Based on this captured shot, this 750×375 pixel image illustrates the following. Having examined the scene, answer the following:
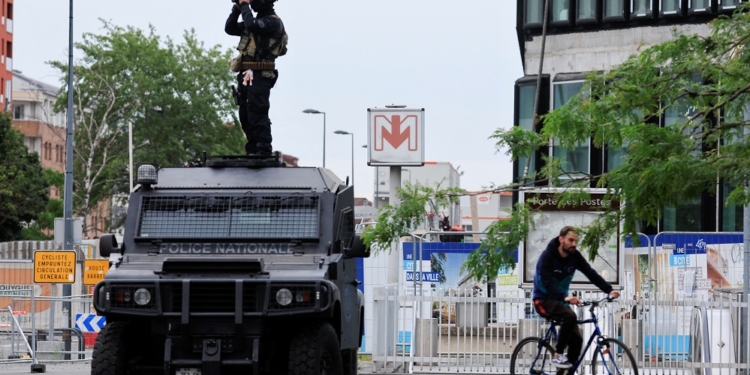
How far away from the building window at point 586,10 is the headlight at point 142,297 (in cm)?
2999

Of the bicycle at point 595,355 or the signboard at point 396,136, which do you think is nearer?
the bicycle at point 595,355

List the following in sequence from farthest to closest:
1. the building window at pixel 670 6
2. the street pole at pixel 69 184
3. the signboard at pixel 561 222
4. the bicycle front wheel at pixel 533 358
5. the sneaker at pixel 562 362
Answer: the building window at pixel 670 6 → the street pole at pixel 69 184 → the signboard at pixel 561 222 → the bicycle front wheel at pixel 533 358 → the sneaker at pixel 562 362

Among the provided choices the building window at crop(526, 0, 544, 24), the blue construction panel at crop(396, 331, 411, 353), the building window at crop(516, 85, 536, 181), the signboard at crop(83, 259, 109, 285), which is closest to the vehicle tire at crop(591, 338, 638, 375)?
the blue construction panel at crop(396, 331, 411, 353)

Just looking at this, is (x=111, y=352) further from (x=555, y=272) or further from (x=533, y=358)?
(x=533, y=358)

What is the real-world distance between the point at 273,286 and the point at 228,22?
472 cm

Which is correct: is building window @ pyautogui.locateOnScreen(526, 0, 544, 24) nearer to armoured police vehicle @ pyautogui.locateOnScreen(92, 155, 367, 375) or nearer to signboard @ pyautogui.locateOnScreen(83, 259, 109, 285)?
signboard @ pyautogui.locateOnScreen(83, 259, 109, 285)

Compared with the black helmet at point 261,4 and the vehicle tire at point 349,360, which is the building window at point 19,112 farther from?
the vehicle tire at point 349,360

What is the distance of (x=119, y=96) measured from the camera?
84312 mm

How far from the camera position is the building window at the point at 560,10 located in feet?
138

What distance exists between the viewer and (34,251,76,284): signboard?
2872 centimetres

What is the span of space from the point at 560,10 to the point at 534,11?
73 centimetres

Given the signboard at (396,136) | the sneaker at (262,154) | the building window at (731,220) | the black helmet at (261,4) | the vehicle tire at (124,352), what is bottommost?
the vehicle tire at (124,352)

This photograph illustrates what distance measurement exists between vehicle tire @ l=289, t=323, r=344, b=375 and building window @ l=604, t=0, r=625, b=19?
2910cm

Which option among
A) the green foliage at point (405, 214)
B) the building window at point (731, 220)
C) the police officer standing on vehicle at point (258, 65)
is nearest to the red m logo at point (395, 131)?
the green foliage at point (405, 214)
